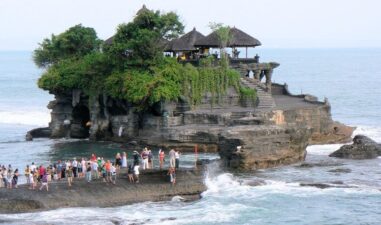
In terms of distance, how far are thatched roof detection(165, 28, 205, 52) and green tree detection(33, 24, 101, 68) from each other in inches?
384

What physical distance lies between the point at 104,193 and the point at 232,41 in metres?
28.5

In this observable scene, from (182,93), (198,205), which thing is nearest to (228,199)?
(198,205)

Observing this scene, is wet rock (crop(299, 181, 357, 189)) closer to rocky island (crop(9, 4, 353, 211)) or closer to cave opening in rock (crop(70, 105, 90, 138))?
rocky island (crop(9, 4, 353, 211))

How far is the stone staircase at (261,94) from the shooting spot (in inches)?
2564

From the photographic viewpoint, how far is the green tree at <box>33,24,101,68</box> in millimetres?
72625

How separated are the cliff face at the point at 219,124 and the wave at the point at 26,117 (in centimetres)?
1909

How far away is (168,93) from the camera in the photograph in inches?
2440

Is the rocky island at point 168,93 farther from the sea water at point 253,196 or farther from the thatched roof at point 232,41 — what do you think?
the sea water at point 253,196

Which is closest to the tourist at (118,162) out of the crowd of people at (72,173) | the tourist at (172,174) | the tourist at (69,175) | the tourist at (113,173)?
the crowd of people at (72,173)

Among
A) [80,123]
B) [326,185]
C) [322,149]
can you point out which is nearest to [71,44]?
[80,123]

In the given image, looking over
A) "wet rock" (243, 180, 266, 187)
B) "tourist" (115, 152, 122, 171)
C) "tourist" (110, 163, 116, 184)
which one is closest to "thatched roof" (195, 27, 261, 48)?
Answer: "tourist" (115, 152, 122, 171)

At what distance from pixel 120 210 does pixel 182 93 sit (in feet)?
77.3

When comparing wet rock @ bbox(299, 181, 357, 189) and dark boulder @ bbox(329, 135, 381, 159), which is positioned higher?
dark boulder @ bbox(329, 135, 381, 159)

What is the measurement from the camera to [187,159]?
56312mm
